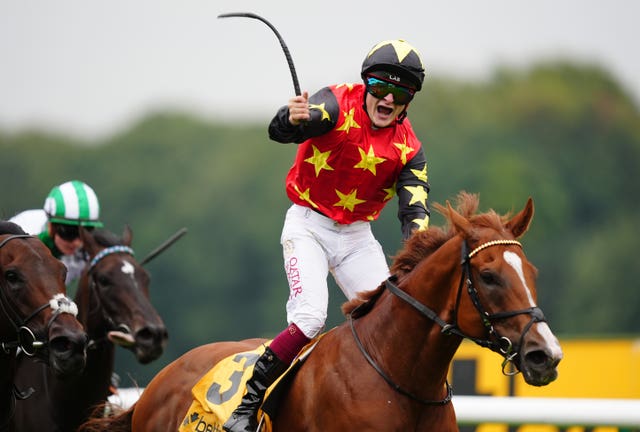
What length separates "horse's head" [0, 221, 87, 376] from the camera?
6254 millimetres

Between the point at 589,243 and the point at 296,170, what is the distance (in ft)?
188

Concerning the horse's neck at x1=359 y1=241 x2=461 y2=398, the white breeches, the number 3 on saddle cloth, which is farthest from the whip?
the number 3 on saddle cloth

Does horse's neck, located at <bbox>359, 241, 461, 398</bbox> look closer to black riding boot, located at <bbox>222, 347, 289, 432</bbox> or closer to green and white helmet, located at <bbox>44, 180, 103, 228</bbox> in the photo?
black riding boot, located at <bbox>222, 347, 289, 432</bbox>

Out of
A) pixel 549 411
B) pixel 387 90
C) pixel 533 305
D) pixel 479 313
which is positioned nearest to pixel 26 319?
pixel 387 90

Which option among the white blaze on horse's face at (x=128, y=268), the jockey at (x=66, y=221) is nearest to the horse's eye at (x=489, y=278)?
the white blaze on horse's face at (x=128, y=268)

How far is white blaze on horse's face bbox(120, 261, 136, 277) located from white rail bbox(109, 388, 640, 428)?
3.32 feet

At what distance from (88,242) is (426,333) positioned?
12.8 ft

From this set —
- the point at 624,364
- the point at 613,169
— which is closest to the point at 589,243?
the point at 613,169

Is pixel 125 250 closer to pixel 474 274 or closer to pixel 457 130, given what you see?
pixel 474 274

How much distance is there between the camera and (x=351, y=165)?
20.5 ft

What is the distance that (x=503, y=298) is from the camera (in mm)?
5203

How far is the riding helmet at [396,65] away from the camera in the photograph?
6109mm

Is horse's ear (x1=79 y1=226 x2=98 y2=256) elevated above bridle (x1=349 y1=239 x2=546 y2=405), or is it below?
below

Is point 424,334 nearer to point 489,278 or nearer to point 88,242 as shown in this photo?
point 489,278
